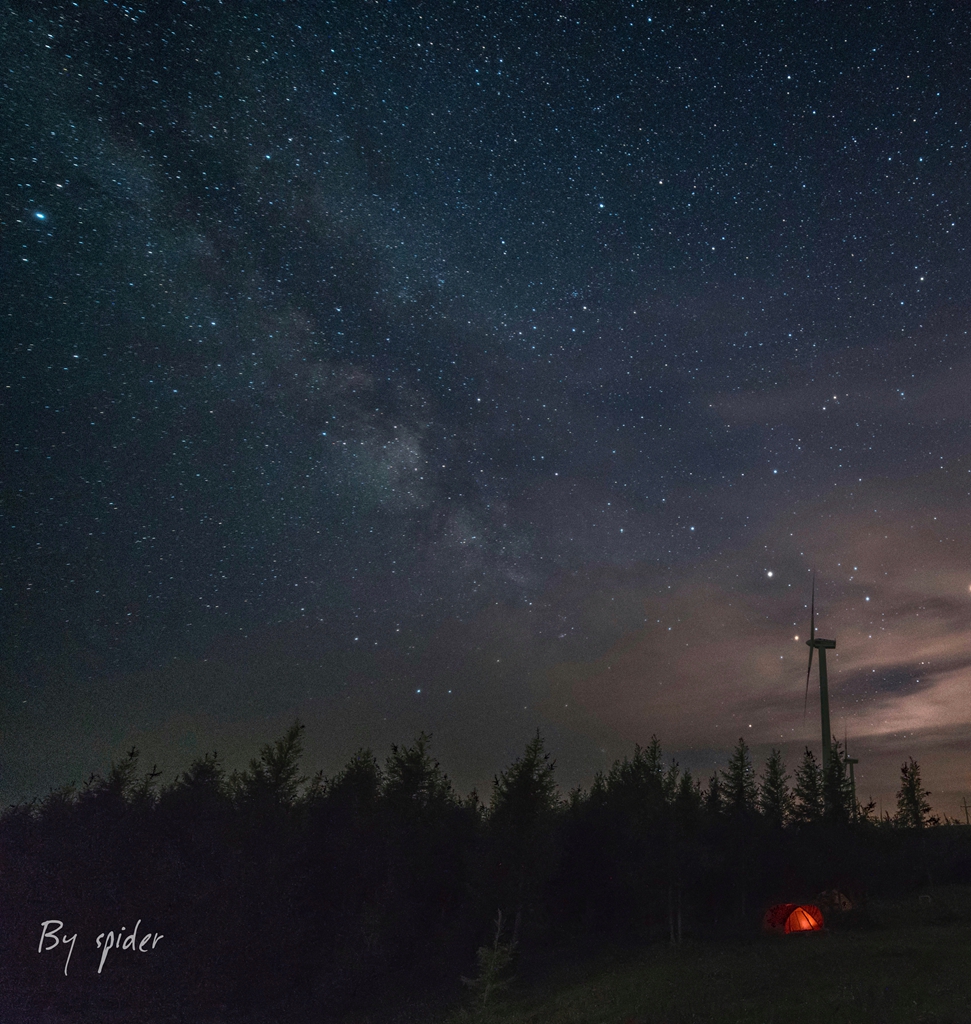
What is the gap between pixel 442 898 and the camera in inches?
2018

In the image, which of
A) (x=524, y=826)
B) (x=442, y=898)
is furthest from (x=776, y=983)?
(x=442, y=898)

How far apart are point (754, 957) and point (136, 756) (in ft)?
166

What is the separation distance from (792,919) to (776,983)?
2058 centimetres

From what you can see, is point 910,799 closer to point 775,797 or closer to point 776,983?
point 775,797

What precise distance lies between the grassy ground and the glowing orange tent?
2.51 metres

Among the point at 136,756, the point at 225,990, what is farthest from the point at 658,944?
the point at 136,756

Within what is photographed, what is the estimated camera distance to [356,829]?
1912 inches

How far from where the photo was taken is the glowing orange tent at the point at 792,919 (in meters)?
45.9

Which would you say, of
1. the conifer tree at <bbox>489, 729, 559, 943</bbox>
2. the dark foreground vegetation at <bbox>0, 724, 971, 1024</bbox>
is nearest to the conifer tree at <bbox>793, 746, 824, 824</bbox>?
the dark foreground vegetation at <bbox>0, 724, 971, 1024</bbox>

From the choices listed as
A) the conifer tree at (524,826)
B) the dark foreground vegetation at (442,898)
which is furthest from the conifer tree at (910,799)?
the conifer tree at (524,826)

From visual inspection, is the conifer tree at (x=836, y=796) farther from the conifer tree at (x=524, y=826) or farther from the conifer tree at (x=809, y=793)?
the conifer tree at (x=524, y=826)

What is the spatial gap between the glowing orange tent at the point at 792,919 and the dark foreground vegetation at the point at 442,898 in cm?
138

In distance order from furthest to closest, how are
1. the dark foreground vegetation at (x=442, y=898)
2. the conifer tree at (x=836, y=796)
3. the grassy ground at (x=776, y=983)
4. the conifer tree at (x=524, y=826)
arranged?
the conifer tree at (x=836, y=796)
the conifer tree at (x=524, y=826)
the dark foreground vegetation at (x=442, y=898)
the grassy ground at (x=776, y=983)

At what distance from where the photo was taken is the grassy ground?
24625 mm
